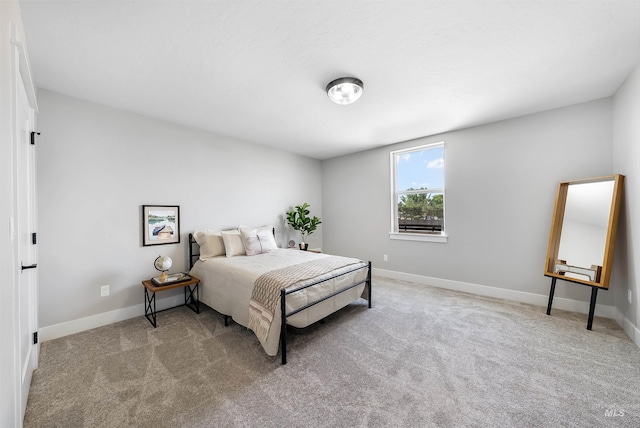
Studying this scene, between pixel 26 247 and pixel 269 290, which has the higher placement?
pixel 26 247

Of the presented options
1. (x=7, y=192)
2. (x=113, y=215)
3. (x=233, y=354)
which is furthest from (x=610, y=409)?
(x=113, y=215)

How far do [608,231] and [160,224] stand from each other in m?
5.20

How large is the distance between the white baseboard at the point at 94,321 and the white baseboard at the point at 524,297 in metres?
3.64

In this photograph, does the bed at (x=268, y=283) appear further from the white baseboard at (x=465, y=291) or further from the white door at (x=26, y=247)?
the white door at (x=26, y=247)

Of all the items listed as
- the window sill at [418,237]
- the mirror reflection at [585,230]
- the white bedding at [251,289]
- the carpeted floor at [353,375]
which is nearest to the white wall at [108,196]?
the carpeted floor at [353,375]

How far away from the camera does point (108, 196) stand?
2.89m

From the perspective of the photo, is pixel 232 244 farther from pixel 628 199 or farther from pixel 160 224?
pixel 628 199

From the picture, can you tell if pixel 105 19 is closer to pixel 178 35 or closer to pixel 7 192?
pixel 178 35

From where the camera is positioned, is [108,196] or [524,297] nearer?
[108,196]

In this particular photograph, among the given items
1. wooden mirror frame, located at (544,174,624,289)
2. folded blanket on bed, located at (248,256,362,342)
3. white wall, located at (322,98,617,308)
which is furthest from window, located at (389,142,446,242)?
folded blanket on bed, located at (248,256,362,342)

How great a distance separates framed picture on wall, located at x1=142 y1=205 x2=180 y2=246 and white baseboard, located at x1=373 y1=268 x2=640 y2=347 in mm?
3604

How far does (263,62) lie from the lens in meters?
2.13

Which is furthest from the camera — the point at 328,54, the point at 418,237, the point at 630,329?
the point at 418,237

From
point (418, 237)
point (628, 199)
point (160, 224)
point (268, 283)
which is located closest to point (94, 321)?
point (160, 224)
